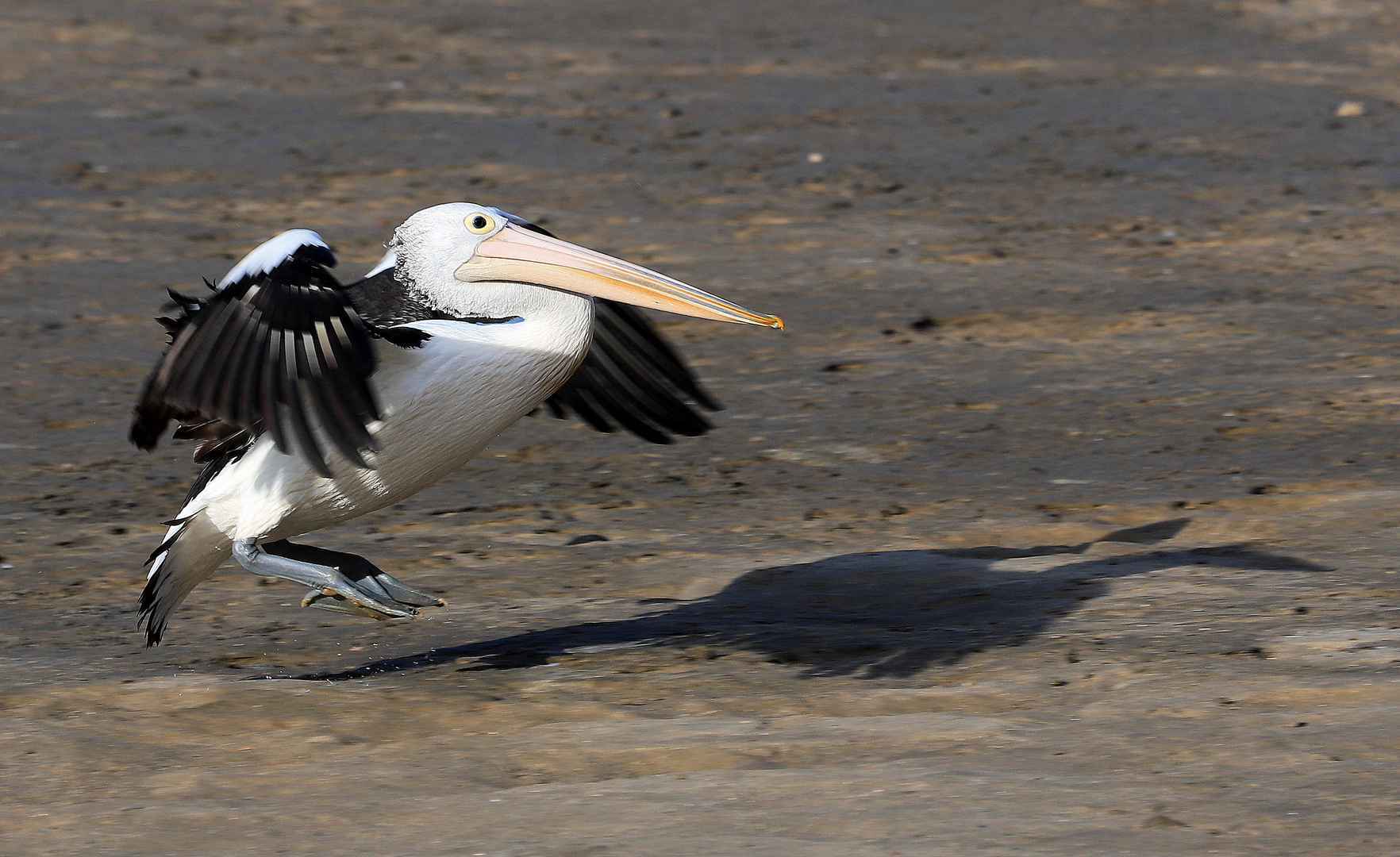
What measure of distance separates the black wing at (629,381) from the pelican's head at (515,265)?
0.62 metres

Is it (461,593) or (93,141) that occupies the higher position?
(93,141)

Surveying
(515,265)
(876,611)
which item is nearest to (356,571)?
(515,265)

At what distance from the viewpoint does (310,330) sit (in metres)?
4.19

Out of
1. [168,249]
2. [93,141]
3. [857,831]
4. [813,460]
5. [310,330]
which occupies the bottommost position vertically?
[857,831]

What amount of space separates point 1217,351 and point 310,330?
188 inches

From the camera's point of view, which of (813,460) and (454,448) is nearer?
(454,448)

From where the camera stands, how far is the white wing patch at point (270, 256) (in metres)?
4.27

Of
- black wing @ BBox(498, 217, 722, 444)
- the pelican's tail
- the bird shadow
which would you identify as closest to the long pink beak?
black wing @ BBox(498, 217, 722, 444)

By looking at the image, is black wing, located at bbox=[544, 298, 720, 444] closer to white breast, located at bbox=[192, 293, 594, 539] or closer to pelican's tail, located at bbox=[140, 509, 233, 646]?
white breast, located at bbox=[192, 293, 594, 539]

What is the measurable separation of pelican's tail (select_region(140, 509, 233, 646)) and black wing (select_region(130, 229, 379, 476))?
20.4 inches

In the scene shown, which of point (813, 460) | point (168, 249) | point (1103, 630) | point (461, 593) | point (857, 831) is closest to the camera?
point (857, 831)

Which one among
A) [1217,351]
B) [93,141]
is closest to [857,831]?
[1217,351]

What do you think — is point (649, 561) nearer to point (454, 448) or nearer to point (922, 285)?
point (454, 448)

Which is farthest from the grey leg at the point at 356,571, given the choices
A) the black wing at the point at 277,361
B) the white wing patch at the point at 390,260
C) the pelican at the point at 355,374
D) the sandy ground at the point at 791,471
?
the white wing patch at the point at 390,260
